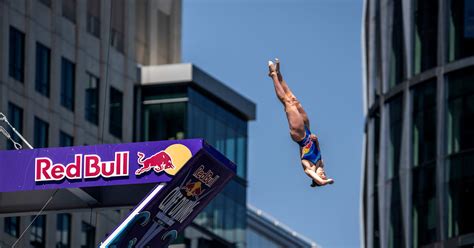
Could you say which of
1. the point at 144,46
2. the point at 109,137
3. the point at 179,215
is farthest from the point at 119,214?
the point at 179,215

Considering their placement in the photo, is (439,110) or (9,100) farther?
(439,110)

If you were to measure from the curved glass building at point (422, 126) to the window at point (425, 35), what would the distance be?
0.16ft

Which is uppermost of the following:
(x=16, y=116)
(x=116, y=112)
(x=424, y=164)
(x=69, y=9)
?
(x=69, y=9)

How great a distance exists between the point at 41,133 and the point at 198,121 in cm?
1356

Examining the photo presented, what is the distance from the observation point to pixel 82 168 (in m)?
57.8

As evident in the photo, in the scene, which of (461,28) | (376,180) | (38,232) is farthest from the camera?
(376,180)

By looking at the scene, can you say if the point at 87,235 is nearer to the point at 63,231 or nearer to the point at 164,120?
the point at 63,231

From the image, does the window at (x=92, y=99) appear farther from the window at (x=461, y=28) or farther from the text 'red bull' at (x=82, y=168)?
the text 'red bull' at (x=82, y=168)

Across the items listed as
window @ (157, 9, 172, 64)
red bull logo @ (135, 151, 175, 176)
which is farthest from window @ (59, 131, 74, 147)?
red bull logo @ (135, 151, 175, 176)

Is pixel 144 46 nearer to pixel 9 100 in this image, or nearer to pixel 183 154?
pixel 9 100

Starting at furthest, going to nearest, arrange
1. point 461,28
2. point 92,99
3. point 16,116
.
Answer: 1. point 461,28
2. point 92,99
3. point 16,116

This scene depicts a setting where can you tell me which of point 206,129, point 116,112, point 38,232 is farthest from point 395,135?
point 38,232

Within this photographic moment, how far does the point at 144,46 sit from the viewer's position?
383ft

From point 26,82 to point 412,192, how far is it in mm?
22003
